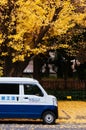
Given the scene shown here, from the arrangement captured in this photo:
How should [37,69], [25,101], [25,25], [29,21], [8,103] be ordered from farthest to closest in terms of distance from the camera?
[37,69], [25,25], [29,21], [25,101], [8,103]

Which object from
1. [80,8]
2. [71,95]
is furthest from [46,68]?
[80,8]

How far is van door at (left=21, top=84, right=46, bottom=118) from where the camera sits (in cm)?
2039

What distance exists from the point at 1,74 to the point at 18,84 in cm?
699

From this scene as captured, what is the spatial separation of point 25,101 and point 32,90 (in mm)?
629

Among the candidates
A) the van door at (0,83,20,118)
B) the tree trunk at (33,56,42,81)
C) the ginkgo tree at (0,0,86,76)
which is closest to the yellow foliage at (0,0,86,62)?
the ginkgo tree at (0,0,86,76)

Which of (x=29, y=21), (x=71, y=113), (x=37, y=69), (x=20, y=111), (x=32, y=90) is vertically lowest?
(x=71, y=113)

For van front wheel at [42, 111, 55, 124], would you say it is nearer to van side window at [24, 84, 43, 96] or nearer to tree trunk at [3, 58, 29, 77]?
van side window at [24, 84, 43, 96]

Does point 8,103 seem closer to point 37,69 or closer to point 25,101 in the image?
point 25,101

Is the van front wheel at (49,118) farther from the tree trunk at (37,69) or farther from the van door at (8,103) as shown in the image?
the tree trunk at (37,69)

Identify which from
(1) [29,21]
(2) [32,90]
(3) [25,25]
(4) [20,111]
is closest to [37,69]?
(3) [25,25]

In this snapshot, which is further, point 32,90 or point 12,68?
point 12,68

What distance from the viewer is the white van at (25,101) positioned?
20281 mm

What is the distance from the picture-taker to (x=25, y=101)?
20406 millimetres

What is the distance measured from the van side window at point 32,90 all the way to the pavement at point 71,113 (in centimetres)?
199
